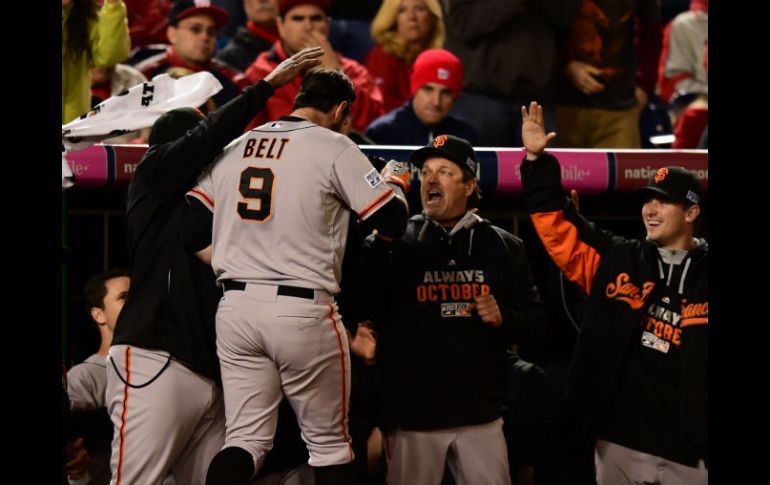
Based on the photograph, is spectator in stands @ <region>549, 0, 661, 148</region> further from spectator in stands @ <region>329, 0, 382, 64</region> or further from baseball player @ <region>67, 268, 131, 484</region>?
baseball player @ <region>67, 268, 131, 484</region>

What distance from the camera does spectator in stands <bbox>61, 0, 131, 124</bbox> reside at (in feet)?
17.5

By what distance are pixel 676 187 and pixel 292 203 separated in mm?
1858

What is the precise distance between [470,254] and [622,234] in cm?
145

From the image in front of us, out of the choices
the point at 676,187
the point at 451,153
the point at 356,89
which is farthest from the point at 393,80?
the point at 676,187

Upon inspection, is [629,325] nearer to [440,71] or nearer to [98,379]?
[440,71]

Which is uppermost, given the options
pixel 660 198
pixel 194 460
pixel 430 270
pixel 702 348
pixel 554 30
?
pixel 554 30

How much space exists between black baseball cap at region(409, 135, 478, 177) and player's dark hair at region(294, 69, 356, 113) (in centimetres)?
67

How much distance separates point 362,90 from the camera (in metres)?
6.36

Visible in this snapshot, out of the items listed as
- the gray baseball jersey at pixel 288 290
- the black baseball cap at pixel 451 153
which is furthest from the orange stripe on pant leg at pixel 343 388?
the black baseball cap at pixel 451 153

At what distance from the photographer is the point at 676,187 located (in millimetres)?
4512

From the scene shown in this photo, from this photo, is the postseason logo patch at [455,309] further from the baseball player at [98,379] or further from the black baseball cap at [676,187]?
the baseball player at [98,379]

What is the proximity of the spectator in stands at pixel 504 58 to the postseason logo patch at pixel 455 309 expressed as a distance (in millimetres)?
1868
